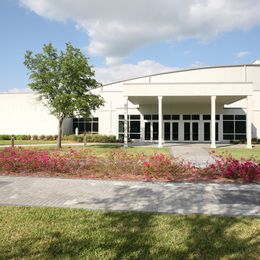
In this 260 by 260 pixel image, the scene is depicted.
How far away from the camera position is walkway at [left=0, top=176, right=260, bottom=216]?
256 inches

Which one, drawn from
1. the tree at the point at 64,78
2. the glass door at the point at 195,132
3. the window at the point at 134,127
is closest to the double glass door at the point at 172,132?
the glass door at the point at 195,132

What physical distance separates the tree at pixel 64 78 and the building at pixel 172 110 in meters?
5.16

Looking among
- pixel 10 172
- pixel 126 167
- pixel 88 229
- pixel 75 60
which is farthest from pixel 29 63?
pixel 88 229

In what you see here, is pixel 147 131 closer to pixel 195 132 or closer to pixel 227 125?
pixel 195 132

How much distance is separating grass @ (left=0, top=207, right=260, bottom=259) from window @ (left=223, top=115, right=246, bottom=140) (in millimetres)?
31831

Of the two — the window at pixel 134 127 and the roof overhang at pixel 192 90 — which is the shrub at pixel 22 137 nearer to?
the window at pixel 134 127

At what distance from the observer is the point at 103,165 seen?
11.0 metres

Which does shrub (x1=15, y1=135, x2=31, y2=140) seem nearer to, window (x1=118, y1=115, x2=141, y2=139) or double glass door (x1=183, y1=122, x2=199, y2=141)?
window (x1=118, y1=115, x2=141, y2=139)

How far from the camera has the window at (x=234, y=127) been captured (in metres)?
35.8

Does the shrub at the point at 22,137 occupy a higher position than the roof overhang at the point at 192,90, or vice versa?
the roof overhang at the point at 192,90

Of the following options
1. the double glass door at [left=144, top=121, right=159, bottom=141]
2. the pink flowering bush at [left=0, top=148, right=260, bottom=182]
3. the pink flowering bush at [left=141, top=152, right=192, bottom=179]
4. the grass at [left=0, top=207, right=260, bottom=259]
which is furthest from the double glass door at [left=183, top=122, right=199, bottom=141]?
the grass at [left=0, top=207, right=260, bottom=259]

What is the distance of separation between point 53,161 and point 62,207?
494 cm

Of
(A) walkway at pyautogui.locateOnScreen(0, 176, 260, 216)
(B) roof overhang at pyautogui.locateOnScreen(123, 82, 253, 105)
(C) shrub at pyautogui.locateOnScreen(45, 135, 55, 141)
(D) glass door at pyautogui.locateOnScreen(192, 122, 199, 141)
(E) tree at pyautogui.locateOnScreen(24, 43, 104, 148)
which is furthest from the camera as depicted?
(C) shrub at pyautogui.locateOnScreen(45, 135, 55, 141)

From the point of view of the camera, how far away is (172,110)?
3559 cm
